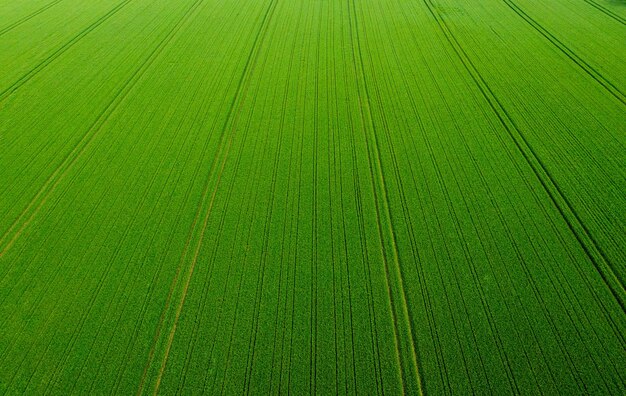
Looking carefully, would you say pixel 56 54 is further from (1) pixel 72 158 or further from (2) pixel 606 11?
(2) pixel 606 11

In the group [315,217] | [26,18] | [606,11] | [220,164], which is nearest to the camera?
[315,217]

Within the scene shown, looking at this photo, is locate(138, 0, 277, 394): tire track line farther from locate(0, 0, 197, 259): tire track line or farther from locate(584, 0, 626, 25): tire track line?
locate(584, 0, 626, 25): tire track line

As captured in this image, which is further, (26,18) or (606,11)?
(26,18)

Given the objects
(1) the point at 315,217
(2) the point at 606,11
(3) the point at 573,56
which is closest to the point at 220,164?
(1) the point at 315,217

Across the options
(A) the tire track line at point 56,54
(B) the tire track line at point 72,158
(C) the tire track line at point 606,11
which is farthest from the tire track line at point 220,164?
(C) the tire track line at point 606,11

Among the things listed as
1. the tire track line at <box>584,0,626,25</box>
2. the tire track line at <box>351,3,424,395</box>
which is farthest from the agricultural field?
the tire track line at <box>584,0,626,25</box>

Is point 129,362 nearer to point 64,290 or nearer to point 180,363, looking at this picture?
point 180,363

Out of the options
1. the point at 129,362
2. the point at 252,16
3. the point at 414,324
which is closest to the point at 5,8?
the point at 252,16

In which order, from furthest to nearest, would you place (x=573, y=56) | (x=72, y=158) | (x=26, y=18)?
1. (x=26, y=18)
2. (x=573, y=56)
3. (x=72, y=158)

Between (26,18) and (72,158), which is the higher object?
(26,18)
